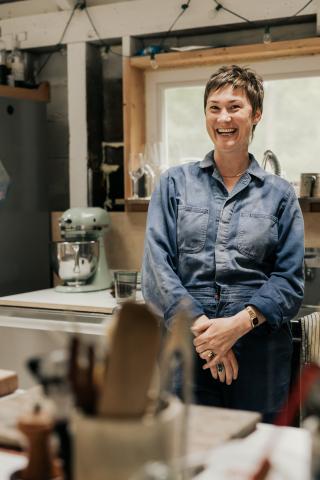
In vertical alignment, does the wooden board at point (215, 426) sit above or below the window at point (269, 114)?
below

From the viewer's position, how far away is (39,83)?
4117mm

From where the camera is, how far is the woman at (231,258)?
7.00 feet

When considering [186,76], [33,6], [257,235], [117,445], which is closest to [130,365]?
[117,445]

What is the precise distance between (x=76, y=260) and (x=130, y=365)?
8.73 ft

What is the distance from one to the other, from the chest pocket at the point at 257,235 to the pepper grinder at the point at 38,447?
1.24 m

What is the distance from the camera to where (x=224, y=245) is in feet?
7.18

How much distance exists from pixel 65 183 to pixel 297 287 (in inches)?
90.3

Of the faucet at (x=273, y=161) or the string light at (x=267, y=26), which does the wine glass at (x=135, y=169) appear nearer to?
the faucet at (x=273, y=161)

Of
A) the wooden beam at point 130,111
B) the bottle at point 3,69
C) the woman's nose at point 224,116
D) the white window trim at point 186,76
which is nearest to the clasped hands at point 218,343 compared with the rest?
the woman's nose at point 224,116

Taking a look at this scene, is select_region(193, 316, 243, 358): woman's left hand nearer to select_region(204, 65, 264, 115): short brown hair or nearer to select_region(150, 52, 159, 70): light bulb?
select_region(204, 65, 264, 115): short brown hair

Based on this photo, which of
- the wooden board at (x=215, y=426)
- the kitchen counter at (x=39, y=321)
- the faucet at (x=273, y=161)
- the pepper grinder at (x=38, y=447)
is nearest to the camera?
the pepper grinder at (x=38, y=447)

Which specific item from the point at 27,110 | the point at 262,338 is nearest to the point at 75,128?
the point at 27,110

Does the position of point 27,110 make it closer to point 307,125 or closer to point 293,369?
point 307,125

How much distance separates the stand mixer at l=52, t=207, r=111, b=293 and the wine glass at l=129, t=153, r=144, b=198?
22 centimetres
